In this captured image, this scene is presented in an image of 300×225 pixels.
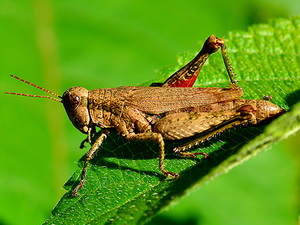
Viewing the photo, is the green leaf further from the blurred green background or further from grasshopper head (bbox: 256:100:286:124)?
the blurred green background

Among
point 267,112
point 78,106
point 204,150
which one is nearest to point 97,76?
point 78,106

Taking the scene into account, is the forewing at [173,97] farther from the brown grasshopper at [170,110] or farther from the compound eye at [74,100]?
the compound eye at [74,100]

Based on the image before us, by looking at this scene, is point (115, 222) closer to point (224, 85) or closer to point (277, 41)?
point (224, 85)

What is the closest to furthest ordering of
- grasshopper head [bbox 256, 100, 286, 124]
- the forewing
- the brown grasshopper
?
grasshopper head [bbox 256, 100, 286, 124] < the brown grasshopper < the forewing

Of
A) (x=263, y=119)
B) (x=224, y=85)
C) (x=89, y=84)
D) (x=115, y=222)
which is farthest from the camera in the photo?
(x=89, y=84)

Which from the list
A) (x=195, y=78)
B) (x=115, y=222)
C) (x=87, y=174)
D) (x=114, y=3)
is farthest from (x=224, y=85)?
(x=114, y=3)

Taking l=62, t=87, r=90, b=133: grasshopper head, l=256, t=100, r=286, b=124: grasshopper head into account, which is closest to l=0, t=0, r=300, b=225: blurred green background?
l=62, t=87, r=90, b=133: grasshopper head

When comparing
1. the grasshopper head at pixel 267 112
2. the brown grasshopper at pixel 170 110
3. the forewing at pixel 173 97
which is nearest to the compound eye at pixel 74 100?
the brown grasshopper at pixel 170 110
